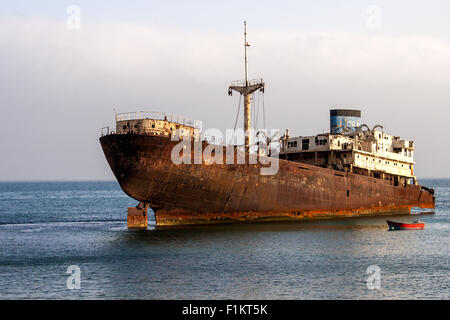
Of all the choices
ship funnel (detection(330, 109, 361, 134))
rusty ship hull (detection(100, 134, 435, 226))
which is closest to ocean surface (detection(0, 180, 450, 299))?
rusty ship hull (detection(100, 134, 435, 226))

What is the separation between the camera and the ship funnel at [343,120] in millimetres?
53875

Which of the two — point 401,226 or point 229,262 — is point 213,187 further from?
point 401,226

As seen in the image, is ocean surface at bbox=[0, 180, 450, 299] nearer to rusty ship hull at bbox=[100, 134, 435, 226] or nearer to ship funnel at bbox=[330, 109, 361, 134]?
rusty ship hull at bbox=[100, 134, 435, 226]

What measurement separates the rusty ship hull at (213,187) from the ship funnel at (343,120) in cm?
1104

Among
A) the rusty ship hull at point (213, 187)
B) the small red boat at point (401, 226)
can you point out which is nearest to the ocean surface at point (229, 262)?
the small red boat at point (401, 226)

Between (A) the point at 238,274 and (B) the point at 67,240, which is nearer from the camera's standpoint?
(A) the point at 238,274

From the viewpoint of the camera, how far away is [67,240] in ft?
109

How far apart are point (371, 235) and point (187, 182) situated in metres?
11.3

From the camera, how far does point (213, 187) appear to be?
115 ft

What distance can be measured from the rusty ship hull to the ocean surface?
115 centimetres

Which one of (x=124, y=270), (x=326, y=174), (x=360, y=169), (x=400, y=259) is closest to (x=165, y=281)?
(x=124, y=270)

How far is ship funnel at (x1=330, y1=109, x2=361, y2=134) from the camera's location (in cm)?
5388
